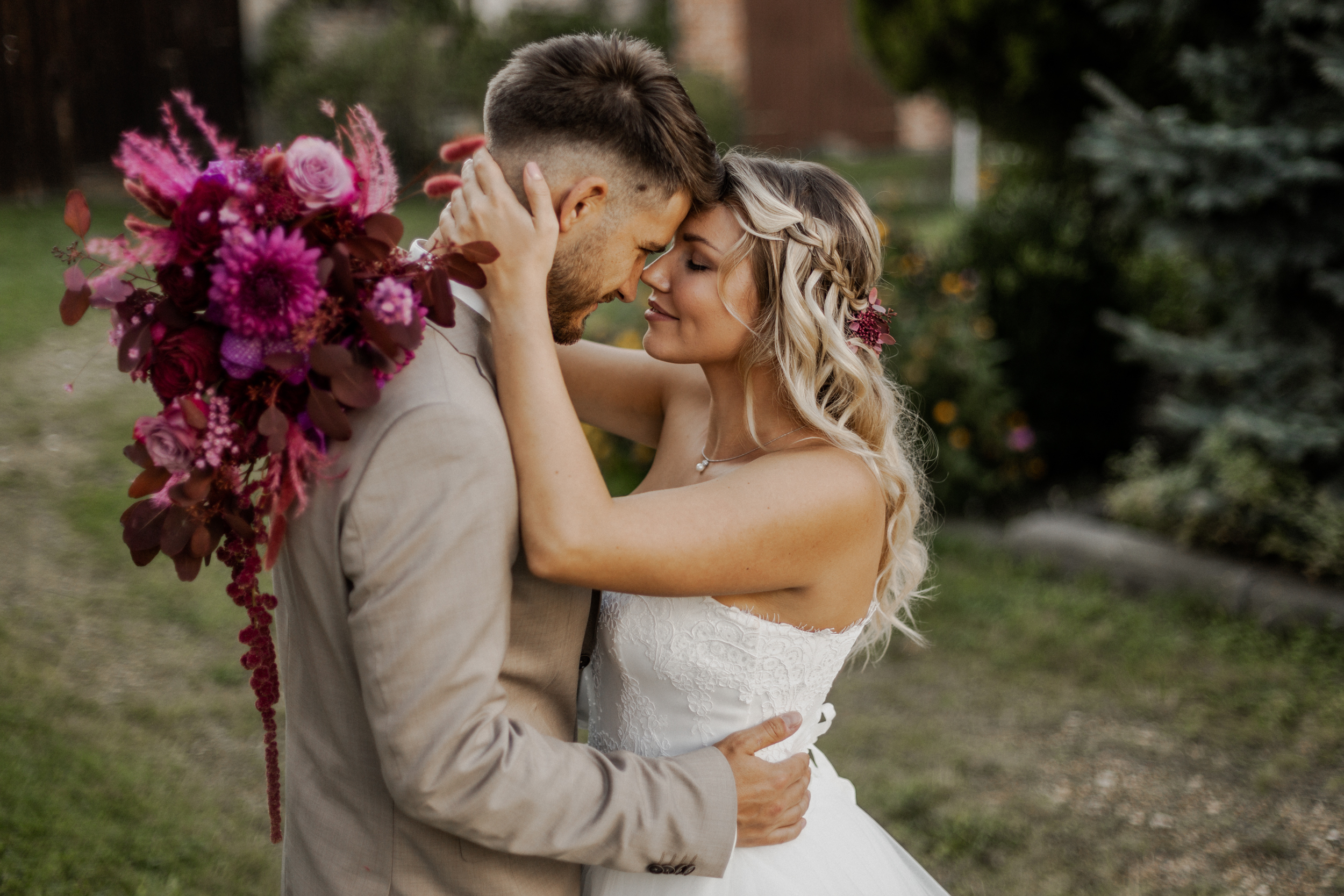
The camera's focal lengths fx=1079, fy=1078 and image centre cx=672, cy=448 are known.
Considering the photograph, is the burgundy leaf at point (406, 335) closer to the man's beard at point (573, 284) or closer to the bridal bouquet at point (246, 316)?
the bridal bouquet at point (246, 316)

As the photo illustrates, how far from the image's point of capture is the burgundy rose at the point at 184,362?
153 centimetres

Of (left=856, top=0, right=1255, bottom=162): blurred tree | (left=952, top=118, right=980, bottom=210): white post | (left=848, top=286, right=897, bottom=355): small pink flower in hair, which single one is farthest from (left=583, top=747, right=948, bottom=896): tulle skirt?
(left=952, top=118, right=980, bottom=210): white post

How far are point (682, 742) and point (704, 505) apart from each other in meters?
0.57

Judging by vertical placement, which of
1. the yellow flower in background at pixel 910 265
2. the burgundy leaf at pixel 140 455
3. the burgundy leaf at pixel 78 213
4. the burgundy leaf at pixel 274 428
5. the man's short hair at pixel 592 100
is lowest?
the yellow flower in background at pixel 910 265

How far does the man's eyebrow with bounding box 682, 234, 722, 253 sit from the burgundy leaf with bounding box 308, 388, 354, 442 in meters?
0.96

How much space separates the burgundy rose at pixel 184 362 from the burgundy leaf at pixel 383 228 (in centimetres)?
28

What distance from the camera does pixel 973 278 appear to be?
6.45 metres

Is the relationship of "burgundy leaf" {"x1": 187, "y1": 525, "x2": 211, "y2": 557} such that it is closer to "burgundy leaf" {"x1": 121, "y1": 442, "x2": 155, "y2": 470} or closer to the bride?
"burgundy leaf" {"x1": 121, "y1": 442, "x2": 155, "y2": 470}

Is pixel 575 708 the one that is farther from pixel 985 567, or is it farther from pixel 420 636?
pixel 985 567

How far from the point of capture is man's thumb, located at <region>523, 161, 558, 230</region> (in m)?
1.79

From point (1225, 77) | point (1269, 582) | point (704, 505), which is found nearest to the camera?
point (704, 505)

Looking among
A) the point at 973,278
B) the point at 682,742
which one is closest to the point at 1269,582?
the point at 973,278

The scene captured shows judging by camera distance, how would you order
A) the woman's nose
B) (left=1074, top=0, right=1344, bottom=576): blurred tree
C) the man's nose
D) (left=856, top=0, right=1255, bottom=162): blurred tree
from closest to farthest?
1. the man's nose
2. the woman's nose
3. (left=1074, top=0, right=1344, bottom=576): blurred tree
4. (left=856, top=0, right=1255, bottom=162): blurred tree

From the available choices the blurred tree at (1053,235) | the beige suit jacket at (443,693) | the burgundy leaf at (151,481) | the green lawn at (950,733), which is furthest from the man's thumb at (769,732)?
the blurred tree at (1053,235)
